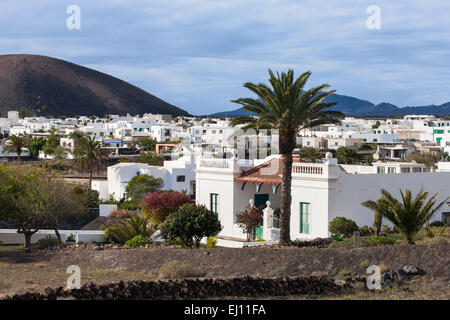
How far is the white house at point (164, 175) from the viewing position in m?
59.0

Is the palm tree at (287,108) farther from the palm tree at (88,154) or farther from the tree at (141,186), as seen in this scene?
the palm tree at (88,154)

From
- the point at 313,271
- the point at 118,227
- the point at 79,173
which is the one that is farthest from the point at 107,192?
the point at 313,271

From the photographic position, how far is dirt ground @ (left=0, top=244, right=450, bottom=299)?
1672cm

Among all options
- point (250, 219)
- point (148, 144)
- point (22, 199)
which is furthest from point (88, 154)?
point (148, 144)

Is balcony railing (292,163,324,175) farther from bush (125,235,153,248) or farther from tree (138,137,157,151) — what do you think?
tree (138,137,157,151)

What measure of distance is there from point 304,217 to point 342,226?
238 centimetres

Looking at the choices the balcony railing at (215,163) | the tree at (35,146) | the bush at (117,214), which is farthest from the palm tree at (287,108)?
the tree at (35,146)

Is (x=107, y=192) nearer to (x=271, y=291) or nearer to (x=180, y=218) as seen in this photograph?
(x=180, y=218)

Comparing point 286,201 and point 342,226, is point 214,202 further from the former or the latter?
point 342,226

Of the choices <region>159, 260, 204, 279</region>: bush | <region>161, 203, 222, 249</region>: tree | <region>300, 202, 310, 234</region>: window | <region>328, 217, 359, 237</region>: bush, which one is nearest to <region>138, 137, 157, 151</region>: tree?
<region>300, 202, 310, 234</region>: window

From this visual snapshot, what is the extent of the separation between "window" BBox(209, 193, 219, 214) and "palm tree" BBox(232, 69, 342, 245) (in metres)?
7.08

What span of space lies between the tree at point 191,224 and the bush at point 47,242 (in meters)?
6.17

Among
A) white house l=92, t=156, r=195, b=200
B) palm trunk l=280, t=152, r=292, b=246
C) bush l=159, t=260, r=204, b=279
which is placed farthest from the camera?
white house l=92, t=156, r=195, b=200

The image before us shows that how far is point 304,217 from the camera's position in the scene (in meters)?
29.2
